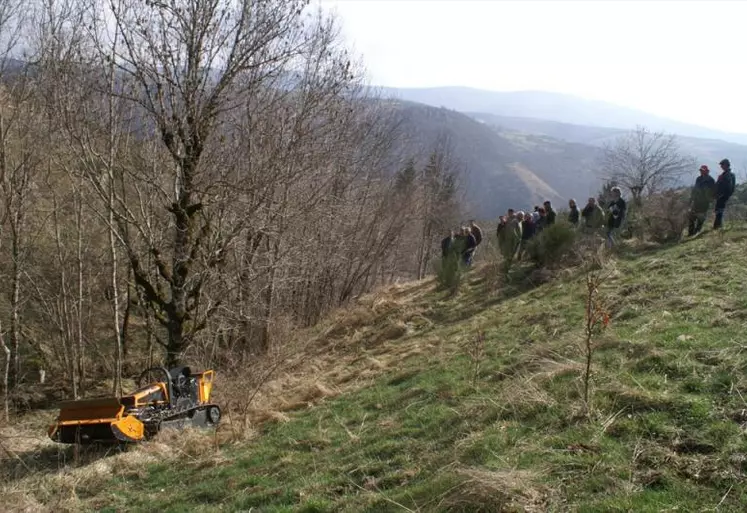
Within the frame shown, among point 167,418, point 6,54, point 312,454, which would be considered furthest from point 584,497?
point 6,54

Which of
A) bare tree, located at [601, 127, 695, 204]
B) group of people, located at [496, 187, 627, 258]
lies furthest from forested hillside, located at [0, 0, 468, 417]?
bare tree, located at [601, 127, 695, 204]

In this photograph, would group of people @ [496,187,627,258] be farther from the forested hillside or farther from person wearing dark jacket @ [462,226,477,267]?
the forested hillside

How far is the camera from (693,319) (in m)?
6.92

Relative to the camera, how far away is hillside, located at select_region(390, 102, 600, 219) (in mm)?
130250

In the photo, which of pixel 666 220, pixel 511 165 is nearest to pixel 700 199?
pixel 666 220

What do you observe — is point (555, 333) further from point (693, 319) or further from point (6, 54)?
point (6, 54)

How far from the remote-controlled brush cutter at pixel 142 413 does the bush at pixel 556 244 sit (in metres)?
8.47

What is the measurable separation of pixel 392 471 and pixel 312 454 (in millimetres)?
1633

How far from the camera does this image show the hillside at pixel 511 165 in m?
130

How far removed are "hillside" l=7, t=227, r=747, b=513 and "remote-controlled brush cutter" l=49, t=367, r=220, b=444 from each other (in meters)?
0.36

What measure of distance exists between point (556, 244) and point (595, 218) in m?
1.69

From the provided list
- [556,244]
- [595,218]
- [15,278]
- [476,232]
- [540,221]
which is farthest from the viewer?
[476,232]

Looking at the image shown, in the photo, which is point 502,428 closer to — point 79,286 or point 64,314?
point 79,286

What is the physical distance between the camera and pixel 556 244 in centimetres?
1372
